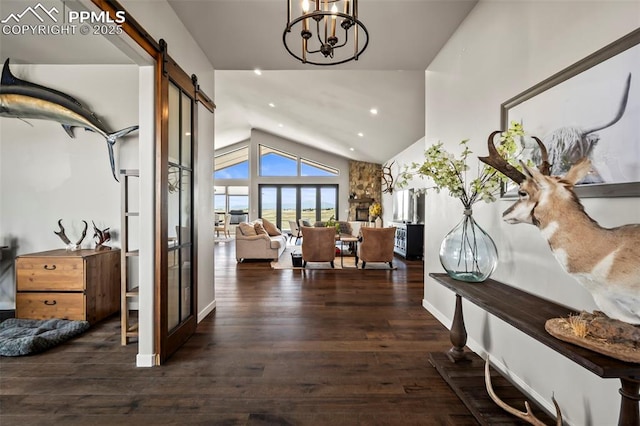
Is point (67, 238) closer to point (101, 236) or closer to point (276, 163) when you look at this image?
point (101, 236)

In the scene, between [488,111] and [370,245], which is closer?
[488,111]

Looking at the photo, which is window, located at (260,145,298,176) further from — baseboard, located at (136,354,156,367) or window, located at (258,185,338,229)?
baseboard, located at (136,354,156,367)

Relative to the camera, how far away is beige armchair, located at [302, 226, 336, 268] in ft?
18.0

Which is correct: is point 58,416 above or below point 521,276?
below

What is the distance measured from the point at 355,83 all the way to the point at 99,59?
364 centimetres

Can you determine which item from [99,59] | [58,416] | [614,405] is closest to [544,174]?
[614,405]

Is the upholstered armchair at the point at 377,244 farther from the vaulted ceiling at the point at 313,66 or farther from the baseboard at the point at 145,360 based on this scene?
the baseboard at the point at 145,360

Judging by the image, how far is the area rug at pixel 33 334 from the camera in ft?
7.41

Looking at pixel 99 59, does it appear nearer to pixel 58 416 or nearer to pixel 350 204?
pixel 58 416

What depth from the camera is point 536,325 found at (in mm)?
1204

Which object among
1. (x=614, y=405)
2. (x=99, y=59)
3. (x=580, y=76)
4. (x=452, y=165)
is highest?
(x=99, y=59)

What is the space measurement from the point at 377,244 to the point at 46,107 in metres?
5.12

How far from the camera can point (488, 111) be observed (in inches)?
86.8

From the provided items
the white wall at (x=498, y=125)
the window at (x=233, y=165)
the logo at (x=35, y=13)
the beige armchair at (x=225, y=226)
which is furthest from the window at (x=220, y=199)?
the white wall at (x=498, y=125)
